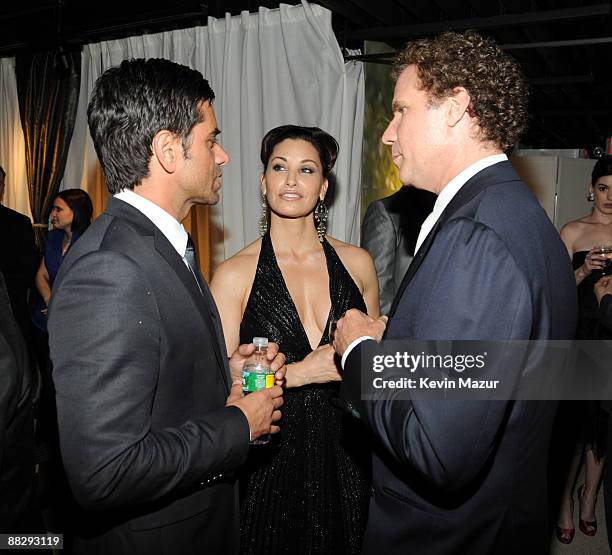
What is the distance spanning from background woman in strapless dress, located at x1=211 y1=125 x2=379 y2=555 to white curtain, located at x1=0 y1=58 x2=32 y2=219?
4498mm

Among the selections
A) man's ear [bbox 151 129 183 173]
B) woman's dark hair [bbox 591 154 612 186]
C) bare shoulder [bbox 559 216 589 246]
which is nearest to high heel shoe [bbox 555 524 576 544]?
bare shoulder [bbox 559 216 589 246]

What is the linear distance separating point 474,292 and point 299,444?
1483 millimetres

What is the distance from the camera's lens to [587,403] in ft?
12.8

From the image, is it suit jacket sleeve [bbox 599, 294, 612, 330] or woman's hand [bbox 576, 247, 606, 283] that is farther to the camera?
woman's hand [bbox 576, 247, 606, 283]

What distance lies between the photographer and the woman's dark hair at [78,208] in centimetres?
487

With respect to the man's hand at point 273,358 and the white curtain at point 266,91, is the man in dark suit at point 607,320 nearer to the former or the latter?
the man's hand at point 273,358

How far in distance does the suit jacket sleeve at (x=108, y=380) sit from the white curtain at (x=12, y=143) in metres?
5.51

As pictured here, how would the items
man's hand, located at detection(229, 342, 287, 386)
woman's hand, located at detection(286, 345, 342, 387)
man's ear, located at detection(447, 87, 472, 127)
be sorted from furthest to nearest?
woman's hand, located at detection(286, 345, 342, 387) < man's hand, located at detection(229, 342, 287, 386) < man's ear, located at detection(447, 87, 472, 127)

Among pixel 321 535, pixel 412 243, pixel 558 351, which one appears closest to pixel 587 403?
pixel 412 243

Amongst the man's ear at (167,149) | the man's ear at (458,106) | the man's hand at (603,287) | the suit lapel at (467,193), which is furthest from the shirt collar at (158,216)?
the man's hand at (603,287)

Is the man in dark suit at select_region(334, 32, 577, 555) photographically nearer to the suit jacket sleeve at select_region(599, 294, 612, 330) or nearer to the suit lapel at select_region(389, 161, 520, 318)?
the suit lapel at select_region(389, 161, 520, 318)

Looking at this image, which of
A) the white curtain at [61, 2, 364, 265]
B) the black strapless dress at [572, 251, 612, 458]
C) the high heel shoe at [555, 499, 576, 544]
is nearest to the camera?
the high heel shoe at [555, 499, 576, 544]

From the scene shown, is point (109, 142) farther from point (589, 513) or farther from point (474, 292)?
point (589, 513)

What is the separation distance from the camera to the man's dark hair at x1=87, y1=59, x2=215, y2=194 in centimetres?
146
